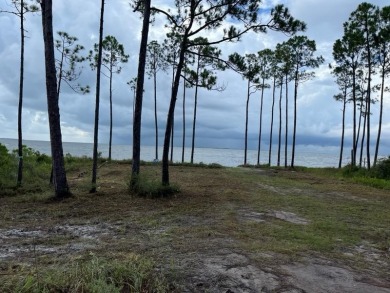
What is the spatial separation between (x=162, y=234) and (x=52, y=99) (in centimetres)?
554

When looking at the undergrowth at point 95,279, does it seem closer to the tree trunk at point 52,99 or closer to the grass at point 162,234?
the grass at point 162,234

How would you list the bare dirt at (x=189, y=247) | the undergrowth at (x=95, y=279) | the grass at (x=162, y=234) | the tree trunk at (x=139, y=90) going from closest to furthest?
the undergrowth at (x=95, y=279) < the grass at (x=162, y=234) < the bare dirt at (x=189, y=247) < the tree trunk at (x=139, y=90)

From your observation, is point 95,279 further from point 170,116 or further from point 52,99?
point 170,116

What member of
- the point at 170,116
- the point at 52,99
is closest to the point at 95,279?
the point at 52,99

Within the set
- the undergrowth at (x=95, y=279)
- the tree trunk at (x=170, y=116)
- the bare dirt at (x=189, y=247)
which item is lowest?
the bare dirt at (x=189, y=247)

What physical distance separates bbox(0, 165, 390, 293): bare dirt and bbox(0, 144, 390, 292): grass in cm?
2

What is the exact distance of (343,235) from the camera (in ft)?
20.9

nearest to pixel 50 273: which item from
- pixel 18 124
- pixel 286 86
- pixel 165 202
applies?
pixel 165 202

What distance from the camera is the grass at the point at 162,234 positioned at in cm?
359

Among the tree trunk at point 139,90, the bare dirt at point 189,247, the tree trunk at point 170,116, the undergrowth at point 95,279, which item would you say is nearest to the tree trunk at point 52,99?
the bare dirt at point 189,247

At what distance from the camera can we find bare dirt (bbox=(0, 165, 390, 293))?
3818mm

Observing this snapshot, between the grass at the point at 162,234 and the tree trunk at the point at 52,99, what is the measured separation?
0.58 metres

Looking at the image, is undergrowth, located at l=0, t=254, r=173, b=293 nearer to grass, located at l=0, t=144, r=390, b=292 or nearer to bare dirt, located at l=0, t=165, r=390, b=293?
grass, located at l=0, t=144, r=390, b=292

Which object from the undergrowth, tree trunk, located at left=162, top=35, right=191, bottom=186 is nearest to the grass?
the undergrowth
